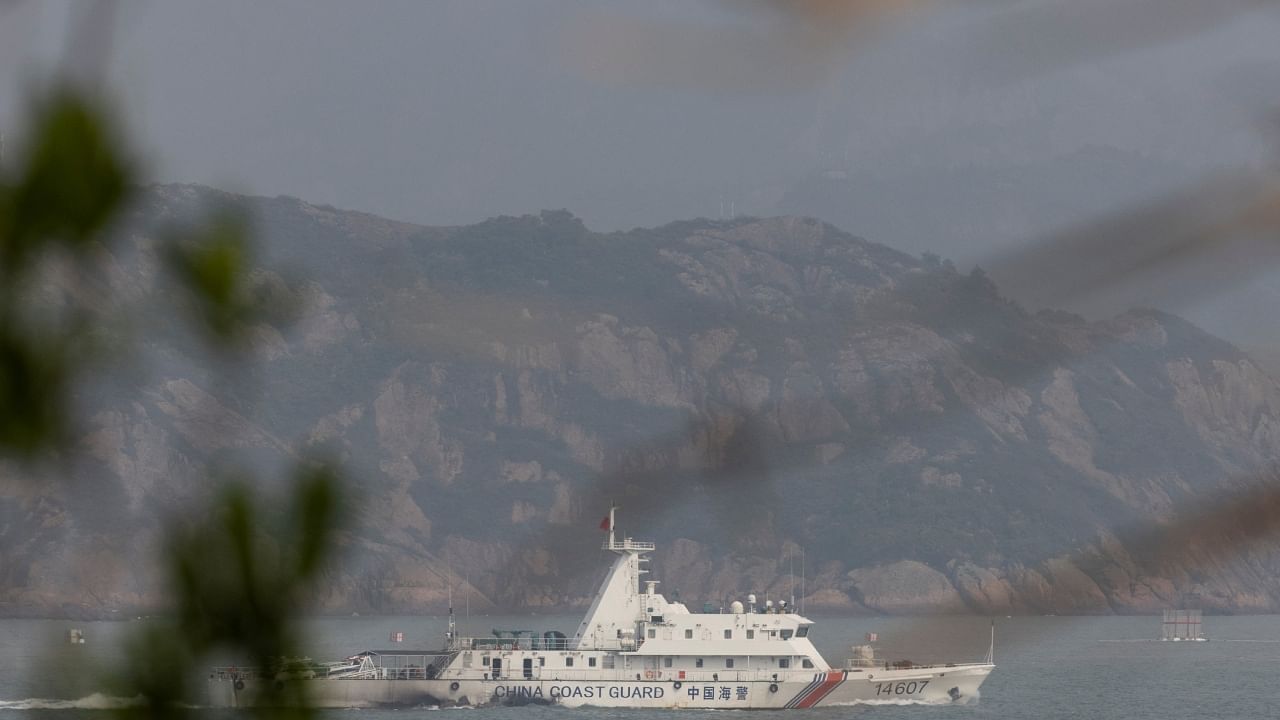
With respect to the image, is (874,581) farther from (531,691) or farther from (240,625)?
(240,625)

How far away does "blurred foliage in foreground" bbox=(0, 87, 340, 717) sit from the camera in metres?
3.62

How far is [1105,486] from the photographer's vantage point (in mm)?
180375

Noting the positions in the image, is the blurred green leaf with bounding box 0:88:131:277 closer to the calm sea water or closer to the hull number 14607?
the calm sea water

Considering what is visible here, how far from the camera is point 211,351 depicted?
12.0 feet

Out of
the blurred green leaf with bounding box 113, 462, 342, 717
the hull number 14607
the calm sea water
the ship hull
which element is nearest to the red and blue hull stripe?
the ship hull

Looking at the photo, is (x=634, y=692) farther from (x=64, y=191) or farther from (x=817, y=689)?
(x=64, y=191)

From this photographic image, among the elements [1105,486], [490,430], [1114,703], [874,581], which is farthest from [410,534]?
Answer: [1114,703]

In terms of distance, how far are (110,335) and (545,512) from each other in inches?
6981

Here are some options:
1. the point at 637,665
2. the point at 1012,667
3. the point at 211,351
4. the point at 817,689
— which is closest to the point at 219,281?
the point at 211,351

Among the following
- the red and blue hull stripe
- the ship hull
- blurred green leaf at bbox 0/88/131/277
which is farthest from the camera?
the red and blue hull stripe

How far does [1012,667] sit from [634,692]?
5578cm

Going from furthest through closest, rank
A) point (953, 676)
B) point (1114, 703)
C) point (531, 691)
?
point (1114, 703)
point (953, 676)
point (531, 691)

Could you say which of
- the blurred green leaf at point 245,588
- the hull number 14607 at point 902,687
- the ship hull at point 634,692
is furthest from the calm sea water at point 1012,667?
the ship hull at point 634,692

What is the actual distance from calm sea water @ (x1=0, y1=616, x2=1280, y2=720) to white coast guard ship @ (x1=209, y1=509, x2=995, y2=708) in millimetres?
1502
